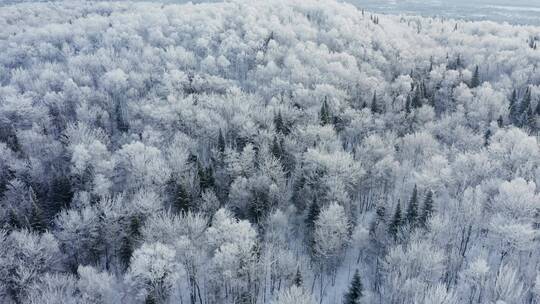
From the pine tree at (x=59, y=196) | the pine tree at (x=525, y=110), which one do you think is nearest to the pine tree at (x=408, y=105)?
the pine tree at (x=525, y=110)

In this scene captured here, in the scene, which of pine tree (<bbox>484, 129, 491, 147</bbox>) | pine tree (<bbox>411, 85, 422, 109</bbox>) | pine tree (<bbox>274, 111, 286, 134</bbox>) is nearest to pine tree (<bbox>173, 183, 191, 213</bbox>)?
pine tree (<bbox>274, 111, 286, 134</bbox>)

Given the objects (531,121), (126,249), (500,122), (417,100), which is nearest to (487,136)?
(500,122)

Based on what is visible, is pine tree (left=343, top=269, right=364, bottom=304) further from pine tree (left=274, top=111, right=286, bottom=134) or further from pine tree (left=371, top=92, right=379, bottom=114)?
pine tree (left=371, top=92, right=379, bottom=114)

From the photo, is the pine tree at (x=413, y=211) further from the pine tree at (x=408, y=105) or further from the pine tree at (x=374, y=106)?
the pine tree at (x=408, y=105)

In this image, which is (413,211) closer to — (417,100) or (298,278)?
(298,278)

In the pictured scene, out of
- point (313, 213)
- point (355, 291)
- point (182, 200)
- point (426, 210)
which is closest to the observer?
point (355, 291)
